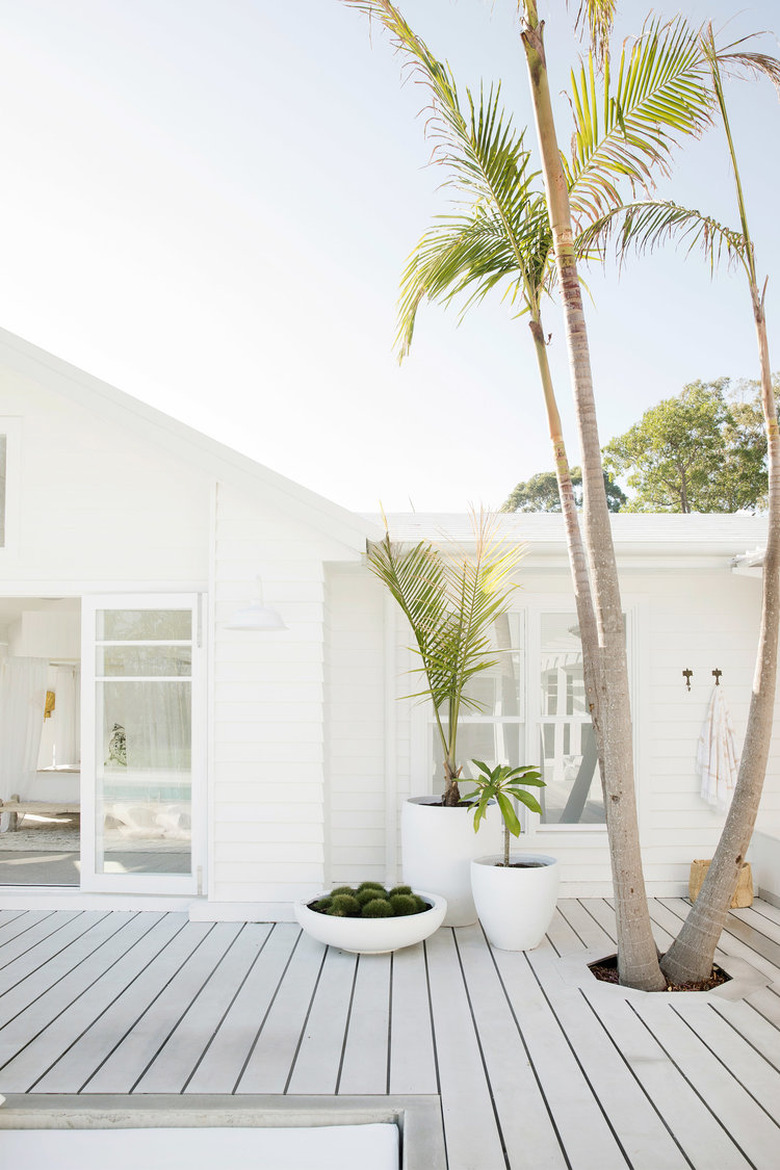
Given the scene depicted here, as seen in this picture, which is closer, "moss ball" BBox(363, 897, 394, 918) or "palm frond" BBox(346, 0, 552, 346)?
"palm frond" BBox(346, 0, 552, 346)

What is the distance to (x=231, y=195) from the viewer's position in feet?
46.3

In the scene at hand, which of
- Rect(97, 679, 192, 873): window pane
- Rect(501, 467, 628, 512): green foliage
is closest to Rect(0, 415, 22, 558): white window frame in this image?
Rect(97, 679, 192, 873): window pane

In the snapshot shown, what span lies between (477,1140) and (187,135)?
38.0ft

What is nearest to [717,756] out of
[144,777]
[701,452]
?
[144,777]

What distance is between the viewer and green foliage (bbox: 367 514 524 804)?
17.0 feet

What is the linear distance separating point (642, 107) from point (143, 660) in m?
3.95

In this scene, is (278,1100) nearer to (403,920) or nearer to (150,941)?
(403,920)

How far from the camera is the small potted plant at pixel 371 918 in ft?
14.7

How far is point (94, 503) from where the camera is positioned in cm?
559

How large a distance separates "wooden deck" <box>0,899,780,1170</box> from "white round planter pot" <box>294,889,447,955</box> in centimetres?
9

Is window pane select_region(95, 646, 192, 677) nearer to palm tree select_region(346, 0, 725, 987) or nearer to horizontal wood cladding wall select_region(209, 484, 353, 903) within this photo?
horizontal wood cladding wall select_region(209, 484, 353, 903)

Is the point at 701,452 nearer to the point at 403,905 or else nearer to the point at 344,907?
the point at 403,905

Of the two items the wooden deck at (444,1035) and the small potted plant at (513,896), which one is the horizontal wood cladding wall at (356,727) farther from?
the small potted plant at (513,896)

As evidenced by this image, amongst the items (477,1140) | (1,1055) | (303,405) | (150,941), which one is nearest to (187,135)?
(150,941)
